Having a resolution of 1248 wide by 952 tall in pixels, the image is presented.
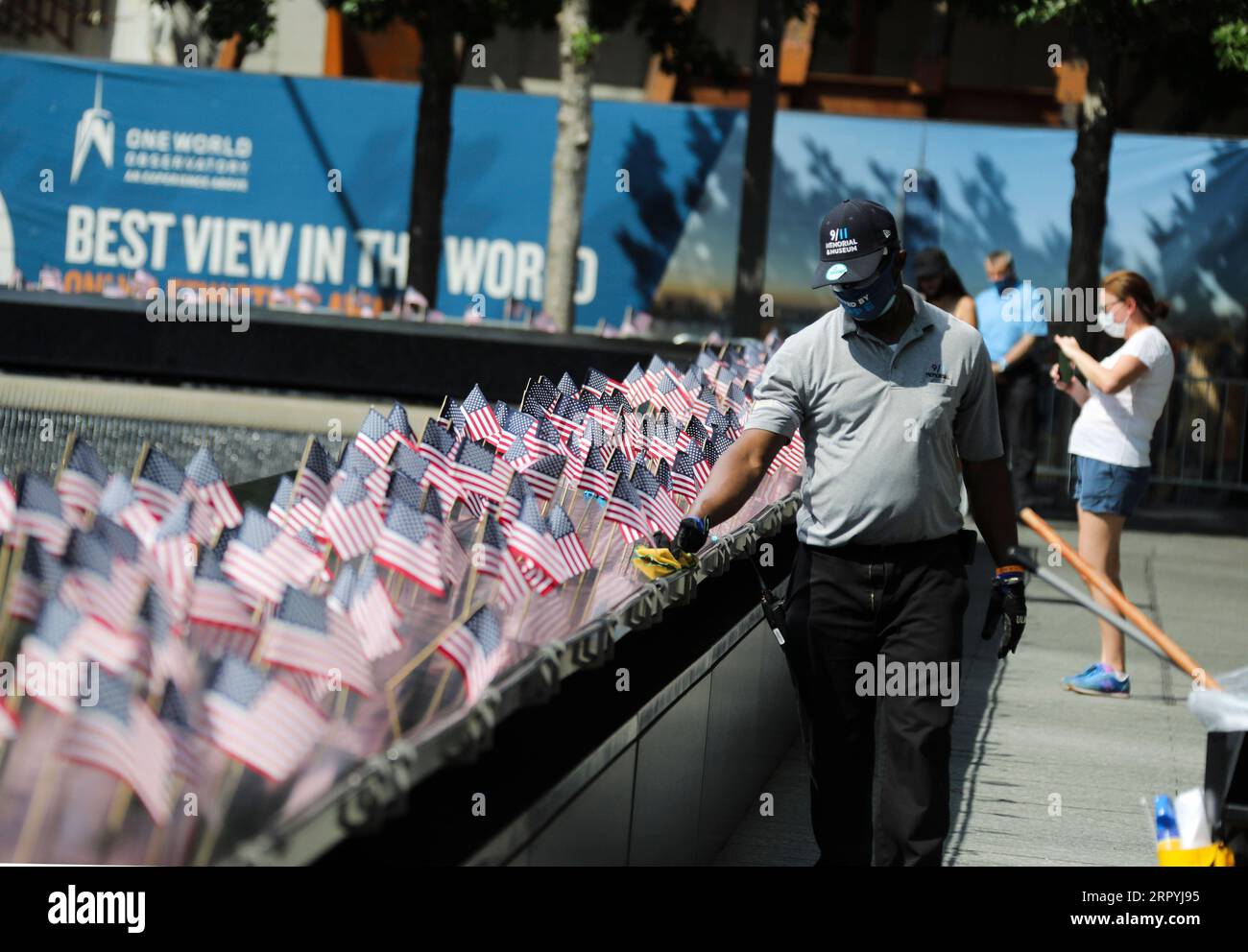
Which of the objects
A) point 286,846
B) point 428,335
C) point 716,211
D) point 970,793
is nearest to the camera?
point 286,846

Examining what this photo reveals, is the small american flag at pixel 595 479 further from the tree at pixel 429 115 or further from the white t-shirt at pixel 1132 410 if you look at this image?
the tree at pixel 429 115

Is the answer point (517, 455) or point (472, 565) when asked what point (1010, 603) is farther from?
point (517, 455)

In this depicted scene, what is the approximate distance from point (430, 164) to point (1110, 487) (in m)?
13.0

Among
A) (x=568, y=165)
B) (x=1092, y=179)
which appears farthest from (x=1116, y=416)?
(x=568, y=165)

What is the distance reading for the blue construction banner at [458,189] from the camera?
19844mm

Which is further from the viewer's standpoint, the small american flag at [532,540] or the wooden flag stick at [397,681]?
the small american flag at [532,540]

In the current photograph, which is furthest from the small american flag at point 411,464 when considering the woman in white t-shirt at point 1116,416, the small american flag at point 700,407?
the woman in white t-shirt at point 1116,416

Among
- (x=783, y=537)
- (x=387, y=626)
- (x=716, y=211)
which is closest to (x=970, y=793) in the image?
(x=783, y=537)

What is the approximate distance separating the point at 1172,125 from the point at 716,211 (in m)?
10.4

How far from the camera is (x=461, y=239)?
72.0 feet

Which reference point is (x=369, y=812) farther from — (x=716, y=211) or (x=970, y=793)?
(x=716, y=211)

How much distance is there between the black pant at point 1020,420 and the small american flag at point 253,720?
1051 cm

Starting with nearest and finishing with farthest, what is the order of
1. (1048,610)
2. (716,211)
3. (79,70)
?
(1048,610), (716,211), (79,70)

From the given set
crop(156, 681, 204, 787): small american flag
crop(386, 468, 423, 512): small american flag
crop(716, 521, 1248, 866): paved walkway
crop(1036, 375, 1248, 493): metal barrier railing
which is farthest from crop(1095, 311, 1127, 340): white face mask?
crop(1036, 375, 1248, 493): metal barrier railing
